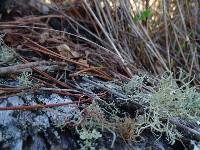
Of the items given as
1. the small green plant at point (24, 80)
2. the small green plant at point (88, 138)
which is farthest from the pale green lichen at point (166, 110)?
the small green plant at point (24, 80)

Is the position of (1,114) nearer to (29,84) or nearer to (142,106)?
(29,84)

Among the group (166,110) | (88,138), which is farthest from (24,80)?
(166,110)

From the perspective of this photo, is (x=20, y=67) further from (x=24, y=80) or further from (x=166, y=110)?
(x=166, y=110)

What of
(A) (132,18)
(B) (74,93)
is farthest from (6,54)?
(A) (132,18)

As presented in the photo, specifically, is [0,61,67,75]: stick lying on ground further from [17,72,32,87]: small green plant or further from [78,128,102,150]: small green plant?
[78,128,102,150]: small green plant

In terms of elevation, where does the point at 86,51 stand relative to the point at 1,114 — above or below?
above

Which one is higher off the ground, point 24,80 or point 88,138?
point 24,80

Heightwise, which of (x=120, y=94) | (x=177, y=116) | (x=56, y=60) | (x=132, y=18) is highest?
(x=132, y=18)

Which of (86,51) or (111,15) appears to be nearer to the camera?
(86,51)

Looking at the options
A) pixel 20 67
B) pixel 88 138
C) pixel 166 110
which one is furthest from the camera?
pixel 20 67

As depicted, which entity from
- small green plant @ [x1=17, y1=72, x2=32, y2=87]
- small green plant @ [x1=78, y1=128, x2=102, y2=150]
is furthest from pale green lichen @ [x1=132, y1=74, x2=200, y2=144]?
small green plant @ [x1=17, y1=72, x2=32, y2=87]

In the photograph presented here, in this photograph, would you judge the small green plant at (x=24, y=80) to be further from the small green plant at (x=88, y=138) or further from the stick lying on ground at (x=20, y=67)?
the small green plant at (x=88, y=138)
